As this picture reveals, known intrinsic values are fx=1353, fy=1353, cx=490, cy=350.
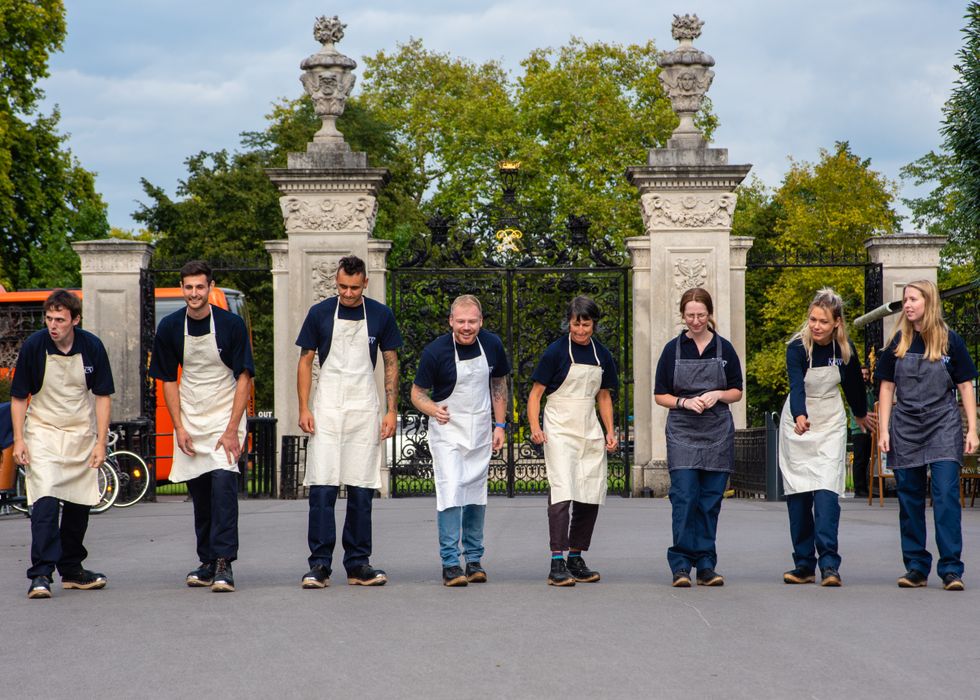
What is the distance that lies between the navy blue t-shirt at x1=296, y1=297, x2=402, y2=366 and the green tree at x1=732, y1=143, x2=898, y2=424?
108 feet

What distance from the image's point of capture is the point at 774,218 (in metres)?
49.1

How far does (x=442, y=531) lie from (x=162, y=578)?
1.86 meters

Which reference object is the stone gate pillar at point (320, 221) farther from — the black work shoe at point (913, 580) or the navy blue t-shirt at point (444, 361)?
the black work shoe at point (913, 580)

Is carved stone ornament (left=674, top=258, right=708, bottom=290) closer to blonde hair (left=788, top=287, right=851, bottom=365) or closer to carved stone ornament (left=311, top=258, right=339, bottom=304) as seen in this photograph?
carved stone ornament (left=311, top=258, right=339, bottom=304)

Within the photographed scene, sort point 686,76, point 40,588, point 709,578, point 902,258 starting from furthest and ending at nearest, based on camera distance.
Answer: point 902,258 → point 686,76 → point 709,578 → point 40,588

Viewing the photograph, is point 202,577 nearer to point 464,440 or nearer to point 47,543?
point 47,543

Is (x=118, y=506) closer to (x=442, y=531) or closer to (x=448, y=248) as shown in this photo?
(x=448, y=248)

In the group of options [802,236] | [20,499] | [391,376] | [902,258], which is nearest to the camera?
[391,376]

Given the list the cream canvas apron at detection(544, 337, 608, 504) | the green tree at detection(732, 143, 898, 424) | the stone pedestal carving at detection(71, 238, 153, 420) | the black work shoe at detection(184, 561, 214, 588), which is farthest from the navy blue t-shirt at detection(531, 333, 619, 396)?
the green tree at detection(732, 143, 898, 424)

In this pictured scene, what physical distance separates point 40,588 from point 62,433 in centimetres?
91

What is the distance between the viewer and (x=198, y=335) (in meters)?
8.05

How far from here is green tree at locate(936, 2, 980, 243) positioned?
17.5 meters

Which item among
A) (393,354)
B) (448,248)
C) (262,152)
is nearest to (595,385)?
(393,354)

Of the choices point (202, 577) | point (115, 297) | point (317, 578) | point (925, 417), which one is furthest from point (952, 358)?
point (115, 297)
